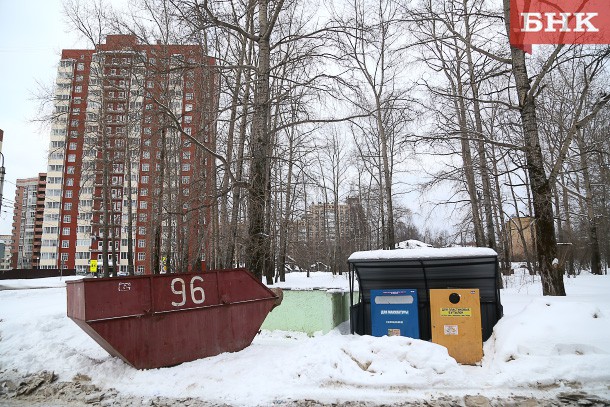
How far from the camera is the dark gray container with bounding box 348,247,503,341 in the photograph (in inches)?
274

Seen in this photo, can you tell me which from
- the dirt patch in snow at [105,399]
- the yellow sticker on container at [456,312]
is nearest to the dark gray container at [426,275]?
the yellow sticker on container at [456,312]

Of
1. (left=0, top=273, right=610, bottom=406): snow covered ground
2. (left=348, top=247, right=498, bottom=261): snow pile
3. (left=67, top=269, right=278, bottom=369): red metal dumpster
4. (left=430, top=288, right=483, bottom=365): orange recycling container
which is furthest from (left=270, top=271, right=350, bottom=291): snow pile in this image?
(left=0, top=273, right=610, bottom=406): snow covered ground

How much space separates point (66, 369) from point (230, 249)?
374 inches

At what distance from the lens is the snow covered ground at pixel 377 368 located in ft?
15.8

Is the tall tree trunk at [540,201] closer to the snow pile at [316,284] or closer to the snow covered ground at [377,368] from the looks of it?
the snow covered ground at [377,368]

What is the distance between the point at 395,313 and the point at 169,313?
3.95 metres

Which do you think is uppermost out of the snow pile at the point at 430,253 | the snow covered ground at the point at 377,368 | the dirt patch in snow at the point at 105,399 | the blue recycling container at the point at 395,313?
the snow pile at the point at 430,253

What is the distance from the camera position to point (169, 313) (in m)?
6.16

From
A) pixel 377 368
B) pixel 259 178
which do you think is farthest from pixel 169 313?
pixel 259 178

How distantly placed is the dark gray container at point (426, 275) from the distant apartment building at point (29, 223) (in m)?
96.3

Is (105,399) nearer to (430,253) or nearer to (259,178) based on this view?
(430,253)

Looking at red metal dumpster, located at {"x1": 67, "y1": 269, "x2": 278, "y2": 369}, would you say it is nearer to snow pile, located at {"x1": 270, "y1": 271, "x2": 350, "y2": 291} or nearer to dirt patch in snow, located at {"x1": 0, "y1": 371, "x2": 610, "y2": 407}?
dirt patch in snow, located at {"x1": 0, "y1": 371, "x2": 610, "y2": 407}

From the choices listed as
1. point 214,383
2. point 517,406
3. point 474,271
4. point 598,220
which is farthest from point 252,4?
point 598,220

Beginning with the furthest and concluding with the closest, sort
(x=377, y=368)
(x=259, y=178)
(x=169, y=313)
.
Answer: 1. (x=259, y=178)
2. (x=169, y=313)
3. (x=377, y=368)
